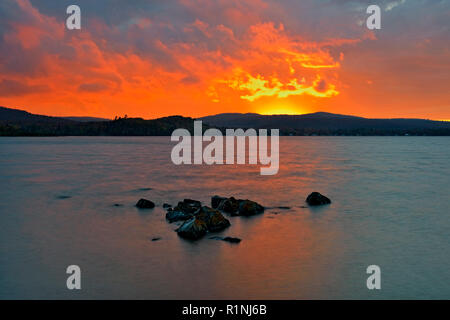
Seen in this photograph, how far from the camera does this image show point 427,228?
16688mm

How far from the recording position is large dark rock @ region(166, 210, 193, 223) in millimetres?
16625

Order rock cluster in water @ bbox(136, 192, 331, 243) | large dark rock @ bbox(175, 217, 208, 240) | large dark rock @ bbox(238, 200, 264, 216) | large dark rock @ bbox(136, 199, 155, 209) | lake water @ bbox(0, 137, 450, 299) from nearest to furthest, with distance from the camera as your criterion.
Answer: lake water @ bbox(0, 137, 450, 299)
large dark rock @ bbox(175, 217, 208, 240)
rock cluster in water @ bbox(136, 192, 331, 243)
large dark rock @ bbox(238, 200, 264, 216)
large dark rock @ bbox(136, 199, 155, 209)

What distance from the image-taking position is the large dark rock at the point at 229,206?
18016 millimetres

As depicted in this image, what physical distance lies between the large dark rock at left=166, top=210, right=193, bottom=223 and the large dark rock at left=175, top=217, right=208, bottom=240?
205 centimetres

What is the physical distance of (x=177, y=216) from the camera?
16.8 m

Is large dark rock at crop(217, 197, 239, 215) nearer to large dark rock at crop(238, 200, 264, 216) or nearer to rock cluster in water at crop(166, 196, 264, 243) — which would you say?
rock cluster in water at crop(166, 196, 264, 243)

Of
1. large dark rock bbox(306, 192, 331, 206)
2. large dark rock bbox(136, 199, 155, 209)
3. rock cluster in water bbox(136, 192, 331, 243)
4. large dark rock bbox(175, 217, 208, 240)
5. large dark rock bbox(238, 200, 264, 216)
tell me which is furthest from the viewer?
large dark rock bbox(306, 192, 331, 206)

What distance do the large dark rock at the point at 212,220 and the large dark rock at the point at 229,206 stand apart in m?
2.56

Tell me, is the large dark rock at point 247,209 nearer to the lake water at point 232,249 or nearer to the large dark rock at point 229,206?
the large dark rock at point 229,206

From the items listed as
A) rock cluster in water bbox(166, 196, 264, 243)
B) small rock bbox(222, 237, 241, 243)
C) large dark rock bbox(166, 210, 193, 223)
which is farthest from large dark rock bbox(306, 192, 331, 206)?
small rock bbox(222, 237, 241, 243)

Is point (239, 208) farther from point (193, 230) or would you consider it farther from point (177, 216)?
point (193, 230)
